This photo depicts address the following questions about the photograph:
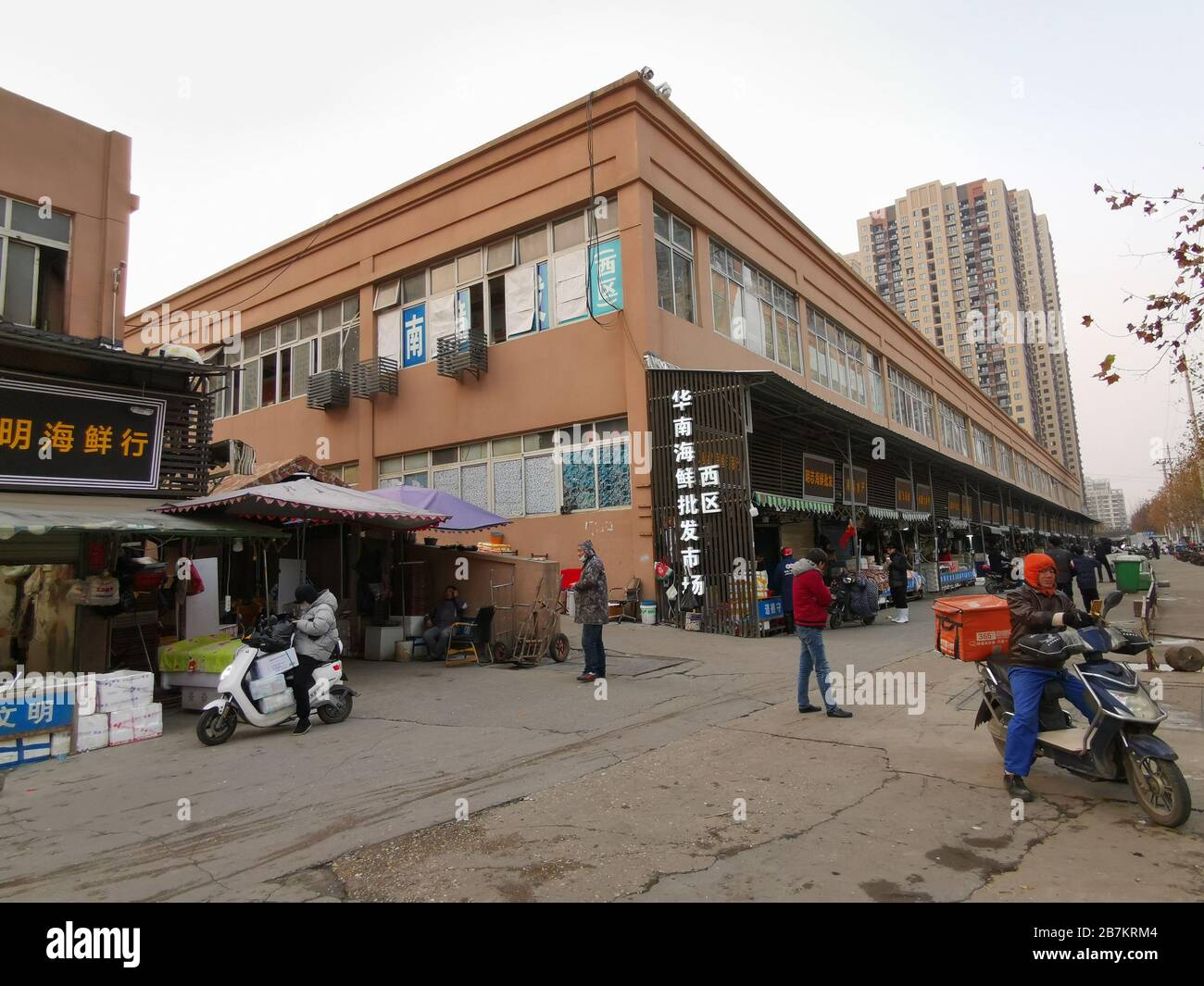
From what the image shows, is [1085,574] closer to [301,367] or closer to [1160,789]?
[1160,789]

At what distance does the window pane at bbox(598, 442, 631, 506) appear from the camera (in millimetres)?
16281

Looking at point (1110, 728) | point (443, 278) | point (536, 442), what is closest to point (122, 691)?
point (1110, 728)

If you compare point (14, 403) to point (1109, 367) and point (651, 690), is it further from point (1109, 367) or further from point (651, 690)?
point (1109, 367)

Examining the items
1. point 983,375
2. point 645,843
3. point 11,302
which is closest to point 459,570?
point 11,302

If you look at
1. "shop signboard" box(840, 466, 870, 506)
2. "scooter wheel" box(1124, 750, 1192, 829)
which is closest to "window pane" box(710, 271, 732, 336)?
"shop signboard" box(840, 466, 870, 506)

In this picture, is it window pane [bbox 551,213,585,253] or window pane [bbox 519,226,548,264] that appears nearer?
window pane [bbox 551,213,585,253]

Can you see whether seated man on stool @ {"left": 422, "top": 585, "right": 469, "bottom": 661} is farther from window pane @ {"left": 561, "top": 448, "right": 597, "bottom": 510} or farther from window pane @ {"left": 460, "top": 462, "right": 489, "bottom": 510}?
window pane @ {"left": 460, "top": 462, "right": 489, "bottom": 510}

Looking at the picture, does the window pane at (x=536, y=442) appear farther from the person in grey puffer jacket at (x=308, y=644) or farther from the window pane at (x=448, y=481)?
the person in grey puffer jacket at (x=308, y=644)

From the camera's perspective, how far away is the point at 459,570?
1379cm

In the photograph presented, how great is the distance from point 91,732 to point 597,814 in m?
6.22

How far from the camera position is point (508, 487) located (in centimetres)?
1872

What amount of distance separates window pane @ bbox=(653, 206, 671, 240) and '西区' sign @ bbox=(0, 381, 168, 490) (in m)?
11.3

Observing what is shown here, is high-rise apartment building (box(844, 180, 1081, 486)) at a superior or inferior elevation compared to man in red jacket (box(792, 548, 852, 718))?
superior

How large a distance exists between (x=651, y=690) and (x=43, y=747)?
261 inches
